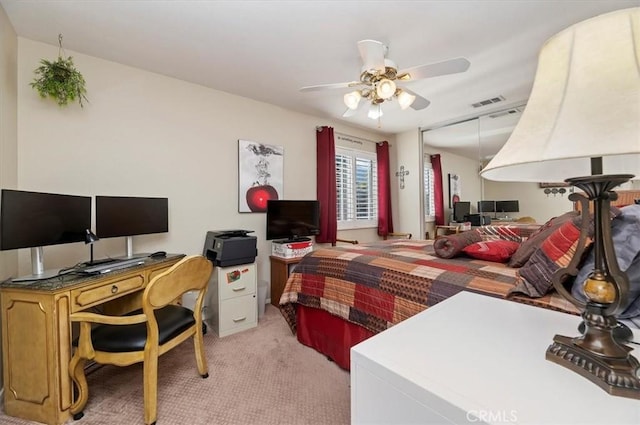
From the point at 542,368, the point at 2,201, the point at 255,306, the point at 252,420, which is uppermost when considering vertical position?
the point at 2,201

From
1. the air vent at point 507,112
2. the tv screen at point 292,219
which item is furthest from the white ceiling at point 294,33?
the tv screen at point 292,219

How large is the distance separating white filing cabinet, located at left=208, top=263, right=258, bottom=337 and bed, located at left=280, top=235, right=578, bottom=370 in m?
0.51

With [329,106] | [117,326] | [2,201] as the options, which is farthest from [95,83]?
[329,106]

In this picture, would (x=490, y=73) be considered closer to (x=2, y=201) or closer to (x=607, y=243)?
(x=607, y=243)

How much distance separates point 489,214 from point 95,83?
4.60 metres

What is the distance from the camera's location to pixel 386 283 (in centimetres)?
160

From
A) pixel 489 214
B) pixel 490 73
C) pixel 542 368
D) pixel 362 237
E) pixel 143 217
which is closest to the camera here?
pixel 542 368

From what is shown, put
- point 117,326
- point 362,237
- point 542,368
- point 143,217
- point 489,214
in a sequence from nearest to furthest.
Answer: point 542,368 → point 117,326 → point 143,217 → point 489,214 → point 362,237

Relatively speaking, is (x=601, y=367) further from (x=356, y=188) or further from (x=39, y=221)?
(x=356, y=188)

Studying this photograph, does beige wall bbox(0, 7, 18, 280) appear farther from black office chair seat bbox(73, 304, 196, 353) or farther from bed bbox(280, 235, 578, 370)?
bed bbox(280, 235, 578, 370)

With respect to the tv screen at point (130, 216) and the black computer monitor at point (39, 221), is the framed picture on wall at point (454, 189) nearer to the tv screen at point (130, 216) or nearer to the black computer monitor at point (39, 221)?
the tv screen at point (130, 216)

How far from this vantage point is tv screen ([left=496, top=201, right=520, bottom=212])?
352 cm

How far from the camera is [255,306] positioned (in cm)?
267

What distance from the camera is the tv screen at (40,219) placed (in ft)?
4.75
